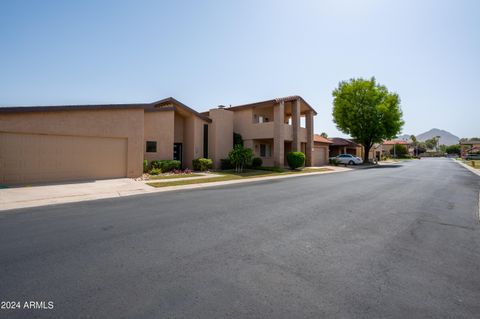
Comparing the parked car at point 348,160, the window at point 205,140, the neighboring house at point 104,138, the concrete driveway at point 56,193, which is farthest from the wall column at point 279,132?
the parked car at point 348,160

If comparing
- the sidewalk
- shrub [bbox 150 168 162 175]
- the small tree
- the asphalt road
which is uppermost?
the small tree

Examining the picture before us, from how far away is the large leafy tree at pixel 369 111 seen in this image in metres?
37.0

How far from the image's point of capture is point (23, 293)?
9.83 ft

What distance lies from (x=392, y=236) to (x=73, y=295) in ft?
20.1

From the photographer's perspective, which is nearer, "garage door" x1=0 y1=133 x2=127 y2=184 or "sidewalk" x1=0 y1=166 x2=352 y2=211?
"sidewalk" x1=0 y1=166 x2=352 y2=211

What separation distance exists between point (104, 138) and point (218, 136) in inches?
420

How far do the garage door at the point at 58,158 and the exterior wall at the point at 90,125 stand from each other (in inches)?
13.1

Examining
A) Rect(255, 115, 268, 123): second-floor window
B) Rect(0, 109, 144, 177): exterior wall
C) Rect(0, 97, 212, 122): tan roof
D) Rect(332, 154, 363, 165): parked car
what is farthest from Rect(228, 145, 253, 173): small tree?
Rect(332, 154, 363, 165): parked car

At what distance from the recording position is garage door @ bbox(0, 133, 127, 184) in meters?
12.0

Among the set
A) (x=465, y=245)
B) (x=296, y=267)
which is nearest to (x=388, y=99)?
(x=465, y=245)

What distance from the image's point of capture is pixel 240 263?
390cm

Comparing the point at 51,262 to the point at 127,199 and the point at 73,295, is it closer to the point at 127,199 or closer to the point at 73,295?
the point at 73,295

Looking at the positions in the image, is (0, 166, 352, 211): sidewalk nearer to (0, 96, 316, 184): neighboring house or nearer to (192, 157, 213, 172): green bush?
(0, 96, 316, 184): neighboring house

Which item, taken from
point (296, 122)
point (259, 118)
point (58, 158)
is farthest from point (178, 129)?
point (296, 122)
